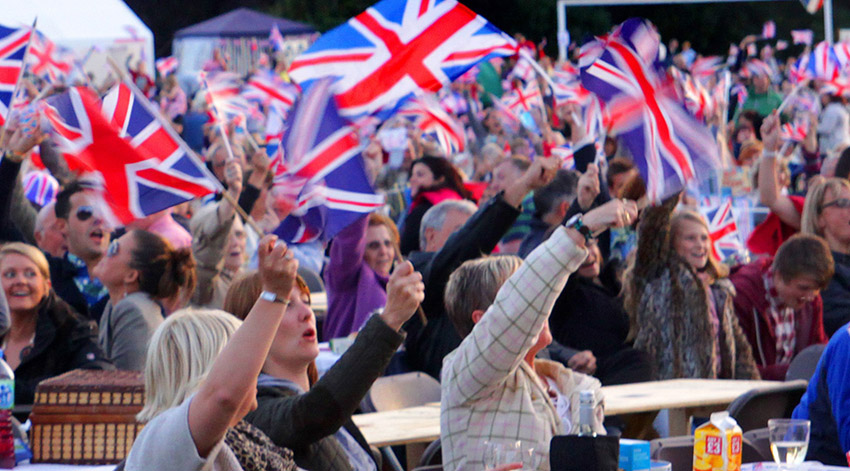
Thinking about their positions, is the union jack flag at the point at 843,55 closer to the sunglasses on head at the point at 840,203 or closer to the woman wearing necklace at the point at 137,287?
the sunglasses on head at the point at 840,203

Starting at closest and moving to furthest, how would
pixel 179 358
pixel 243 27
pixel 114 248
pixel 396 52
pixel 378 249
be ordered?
pixel 179 358 → pixel 396 52 → pixel 114 248 → pixel 378 249 → pixel 243 27

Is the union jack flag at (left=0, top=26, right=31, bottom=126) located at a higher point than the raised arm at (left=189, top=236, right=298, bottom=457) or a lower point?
higher

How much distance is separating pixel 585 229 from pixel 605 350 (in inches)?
137

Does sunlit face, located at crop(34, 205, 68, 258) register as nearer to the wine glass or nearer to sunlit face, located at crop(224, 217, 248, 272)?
sunlit face, located at crop(224, 217, 248, 272)

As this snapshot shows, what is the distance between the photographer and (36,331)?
623 cm

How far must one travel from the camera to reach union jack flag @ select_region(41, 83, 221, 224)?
19.6 feet

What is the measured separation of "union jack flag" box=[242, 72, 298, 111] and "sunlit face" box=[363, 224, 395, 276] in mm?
3900

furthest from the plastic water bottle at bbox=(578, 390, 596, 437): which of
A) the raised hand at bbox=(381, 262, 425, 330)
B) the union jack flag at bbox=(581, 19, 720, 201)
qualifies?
the union jack flag at bbox=(581, 19, 720, 201)

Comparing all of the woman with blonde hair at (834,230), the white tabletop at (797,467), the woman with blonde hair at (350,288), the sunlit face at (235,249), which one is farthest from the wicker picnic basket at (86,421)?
the woman with blonde hair at (834,230)

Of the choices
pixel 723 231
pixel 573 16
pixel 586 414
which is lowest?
pixel 723 231

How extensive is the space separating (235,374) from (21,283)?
357cm

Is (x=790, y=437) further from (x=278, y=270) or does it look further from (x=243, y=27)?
(x=243, y=27)

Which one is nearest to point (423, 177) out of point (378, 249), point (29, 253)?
point (378, 249)

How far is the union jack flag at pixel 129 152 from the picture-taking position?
5.97 metres
